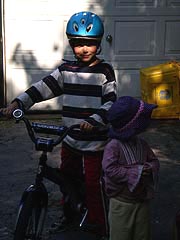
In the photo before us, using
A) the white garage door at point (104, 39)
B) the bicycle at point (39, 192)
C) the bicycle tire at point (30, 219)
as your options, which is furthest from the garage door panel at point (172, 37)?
the bicycle tire at point (30, 219)

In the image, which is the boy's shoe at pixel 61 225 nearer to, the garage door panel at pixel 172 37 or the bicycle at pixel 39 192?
the bicycle at pixel 39 192

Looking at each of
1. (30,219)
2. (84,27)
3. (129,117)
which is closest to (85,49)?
(84,27)

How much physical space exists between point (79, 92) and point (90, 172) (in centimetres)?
56

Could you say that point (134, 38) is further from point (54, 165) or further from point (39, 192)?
point (39, 192)

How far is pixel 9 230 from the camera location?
4.33 metres

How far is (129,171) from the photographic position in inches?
127

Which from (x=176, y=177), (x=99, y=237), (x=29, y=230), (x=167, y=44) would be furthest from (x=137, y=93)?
(x=29, y=230)

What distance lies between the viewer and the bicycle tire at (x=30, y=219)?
11.4ft

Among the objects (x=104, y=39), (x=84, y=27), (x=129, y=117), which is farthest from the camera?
(x=104, y=39)

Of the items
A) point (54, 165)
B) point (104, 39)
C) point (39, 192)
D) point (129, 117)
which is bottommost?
point (54, 165)

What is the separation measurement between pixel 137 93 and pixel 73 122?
155 inches

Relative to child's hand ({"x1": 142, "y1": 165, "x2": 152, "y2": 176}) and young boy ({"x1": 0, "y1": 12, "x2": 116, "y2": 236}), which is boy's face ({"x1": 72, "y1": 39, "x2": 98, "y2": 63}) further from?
child's hand ({"x1": 142, "y1": 165, "x2": 152, "y2": 176})

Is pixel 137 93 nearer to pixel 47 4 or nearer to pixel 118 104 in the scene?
pixel 47 4

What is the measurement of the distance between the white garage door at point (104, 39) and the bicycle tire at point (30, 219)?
13.1ft
